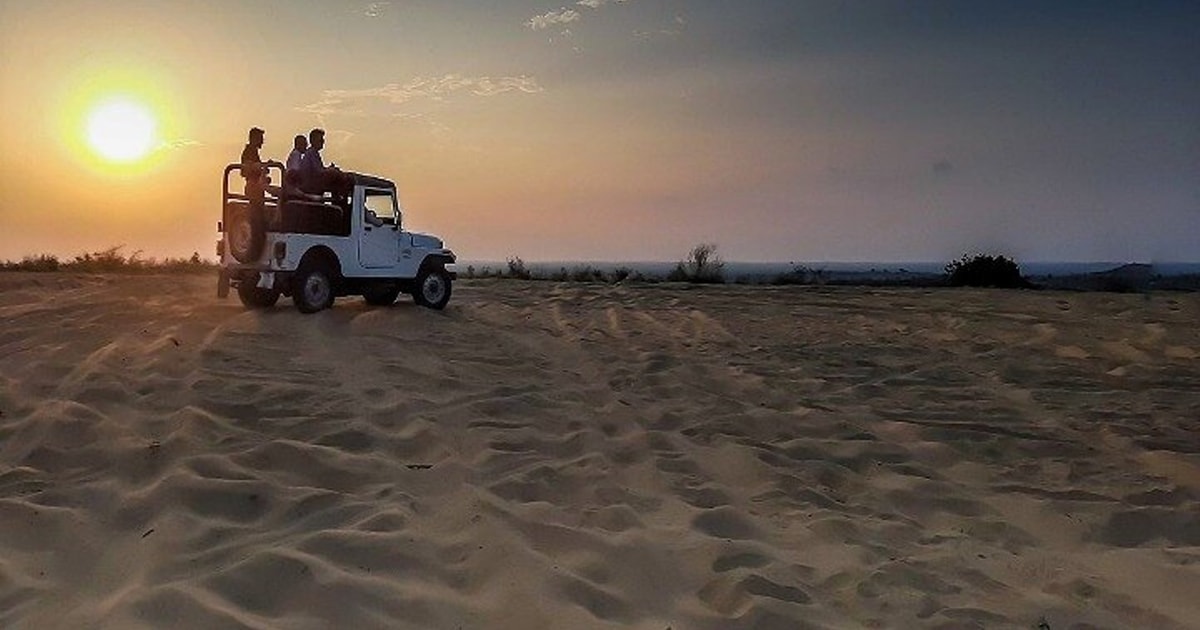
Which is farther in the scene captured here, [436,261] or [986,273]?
[986,273]

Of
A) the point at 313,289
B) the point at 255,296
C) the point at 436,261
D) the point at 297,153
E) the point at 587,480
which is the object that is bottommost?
the point at 587,480

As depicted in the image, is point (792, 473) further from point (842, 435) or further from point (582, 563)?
point (582, 563)

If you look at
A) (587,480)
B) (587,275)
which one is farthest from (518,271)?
(587,480)

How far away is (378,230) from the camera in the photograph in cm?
1111

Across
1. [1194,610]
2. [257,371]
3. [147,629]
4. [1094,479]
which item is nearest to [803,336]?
[1094,479]

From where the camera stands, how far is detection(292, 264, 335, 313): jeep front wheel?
33.1 ft

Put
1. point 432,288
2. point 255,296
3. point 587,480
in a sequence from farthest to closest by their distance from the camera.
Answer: point 432,288 → point 255,296 → point 587,480

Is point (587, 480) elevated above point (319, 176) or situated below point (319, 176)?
below

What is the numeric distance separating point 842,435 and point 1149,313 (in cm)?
734

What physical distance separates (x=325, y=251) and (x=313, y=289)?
50 centimetres

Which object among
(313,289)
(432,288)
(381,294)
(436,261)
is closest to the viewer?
(313,289)

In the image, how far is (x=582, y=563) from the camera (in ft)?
12.0

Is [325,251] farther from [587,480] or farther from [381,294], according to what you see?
[587,480]

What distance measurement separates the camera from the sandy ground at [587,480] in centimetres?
335
